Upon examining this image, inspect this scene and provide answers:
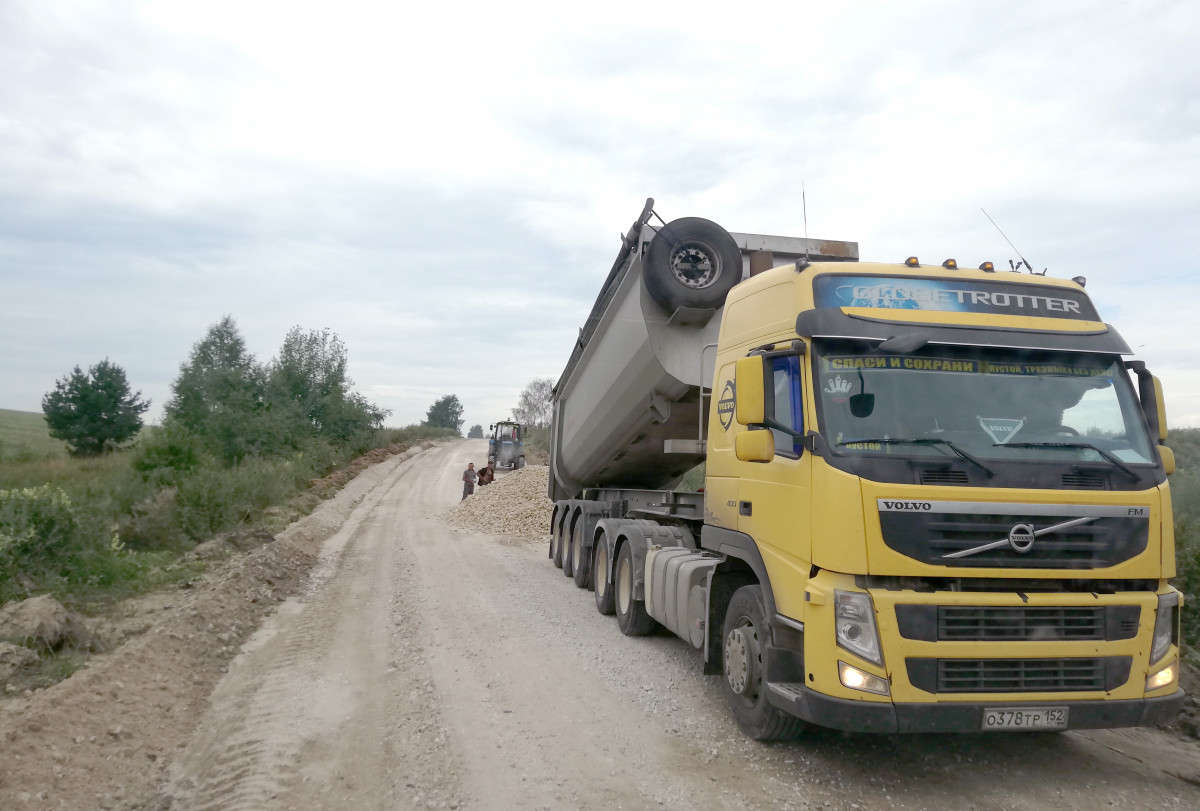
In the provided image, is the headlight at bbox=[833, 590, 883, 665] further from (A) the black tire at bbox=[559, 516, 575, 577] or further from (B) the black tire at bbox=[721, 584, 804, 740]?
(A) the black tire at bbox=[559, 516, 575, 577]

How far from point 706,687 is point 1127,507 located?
3450 mm

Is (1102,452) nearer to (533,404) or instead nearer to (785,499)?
(785,499)

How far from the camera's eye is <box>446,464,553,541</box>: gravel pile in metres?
18.1

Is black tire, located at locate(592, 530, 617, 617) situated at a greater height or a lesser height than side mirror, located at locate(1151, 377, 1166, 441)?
lesser

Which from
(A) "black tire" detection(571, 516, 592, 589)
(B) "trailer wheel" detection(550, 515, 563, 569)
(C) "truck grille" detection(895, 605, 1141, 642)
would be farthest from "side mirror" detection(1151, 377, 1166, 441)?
(B) "trailer wheel" detection(550, 515, 563, 569)

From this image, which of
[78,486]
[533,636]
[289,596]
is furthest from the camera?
[78,486]

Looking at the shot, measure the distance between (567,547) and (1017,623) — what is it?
8496 mm

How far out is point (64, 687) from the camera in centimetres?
572

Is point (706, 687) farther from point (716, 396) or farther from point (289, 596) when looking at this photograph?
point (289, 596)

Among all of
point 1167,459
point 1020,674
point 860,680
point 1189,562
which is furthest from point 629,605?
point 1189,562

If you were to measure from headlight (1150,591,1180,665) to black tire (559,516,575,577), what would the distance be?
324 inches

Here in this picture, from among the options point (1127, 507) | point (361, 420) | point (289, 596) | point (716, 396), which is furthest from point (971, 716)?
point (361, 420)

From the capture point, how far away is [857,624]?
13.9 ft

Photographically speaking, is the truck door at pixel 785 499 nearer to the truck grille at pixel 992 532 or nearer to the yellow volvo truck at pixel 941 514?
the yellow volvo truck at pixel 941 514
